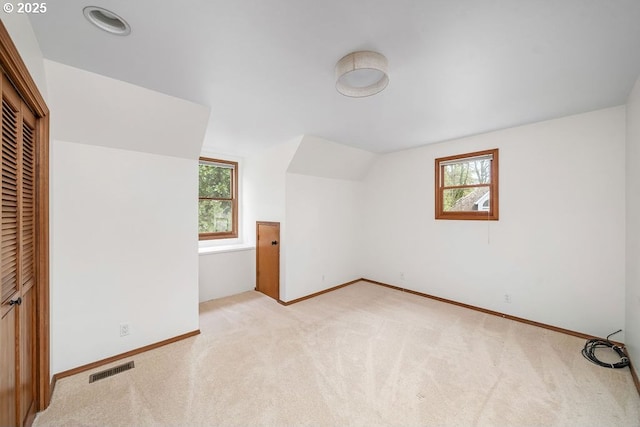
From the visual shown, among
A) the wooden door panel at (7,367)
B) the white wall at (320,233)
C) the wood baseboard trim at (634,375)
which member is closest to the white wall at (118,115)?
the wooden door panel at (7,367)

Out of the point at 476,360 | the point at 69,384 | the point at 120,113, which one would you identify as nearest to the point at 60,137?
the point at 120,113

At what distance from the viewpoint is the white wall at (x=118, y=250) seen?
2115mm

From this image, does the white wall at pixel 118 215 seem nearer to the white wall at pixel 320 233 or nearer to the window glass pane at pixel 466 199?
the white wall at pixel 320 233

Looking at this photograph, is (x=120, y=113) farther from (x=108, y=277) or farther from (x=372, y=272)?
(x=372, y=272)

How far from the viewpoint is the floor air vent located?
2086 mm

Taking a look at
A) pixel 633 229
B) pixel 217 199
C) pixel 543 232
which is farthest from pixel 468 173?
pixel 217 199

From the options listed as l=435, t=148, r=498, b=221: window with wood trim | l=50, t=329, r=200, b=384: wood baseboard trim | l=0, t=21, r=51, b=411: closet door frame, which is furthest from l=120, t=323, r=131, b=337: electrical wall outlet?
l=435, t=148, r=498, b=221: window with wood trim

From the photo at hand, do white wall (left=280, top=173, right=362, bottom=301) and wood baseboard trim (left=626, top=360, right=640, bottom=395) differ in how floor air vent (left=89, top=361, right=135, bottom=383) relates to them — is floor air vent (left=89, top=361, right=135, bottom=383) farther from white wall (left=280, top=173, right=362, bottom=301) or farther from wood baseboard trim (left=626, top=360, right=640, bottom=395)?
wood baseboard trim (left=626, top=360, right=640, bottom=395)

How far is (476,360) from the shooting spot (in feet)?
7.66

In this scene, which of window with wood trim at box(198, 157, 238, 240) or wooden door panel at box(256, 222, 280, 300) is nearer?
wooden door panel at box(256, 222, 280, 300)

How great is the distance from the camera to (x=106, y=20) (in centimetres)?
138

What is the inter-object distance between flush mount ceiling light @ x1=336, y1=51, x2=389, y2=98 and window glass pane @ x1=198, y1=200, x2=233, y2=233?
338cm

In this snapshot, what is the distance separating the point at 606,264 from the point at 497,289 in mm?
1074

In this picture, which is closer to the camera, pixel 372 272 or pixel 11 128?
pixel 11 128
